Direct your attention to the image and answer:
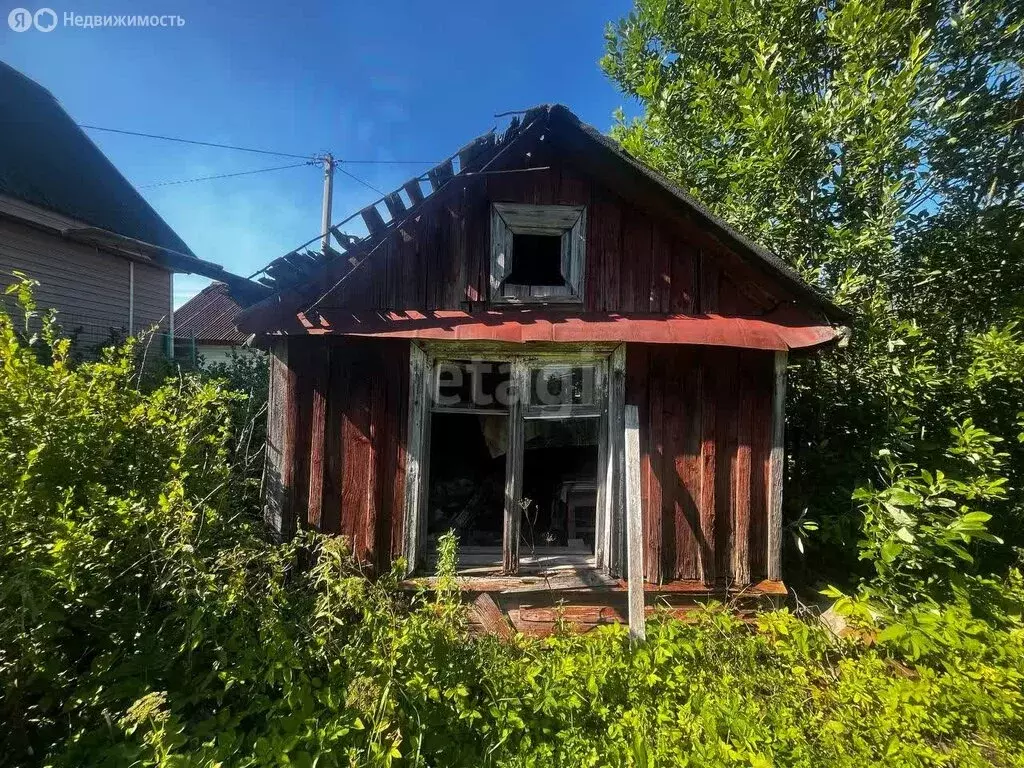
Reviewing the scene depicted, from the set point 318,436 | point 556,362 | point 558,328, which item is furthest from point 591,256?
point 318,436

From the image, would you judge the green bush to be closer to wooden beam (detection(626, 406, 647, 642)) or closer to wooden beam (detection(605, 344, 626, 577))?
wooden beam (detection(626, 406, 647, 642))

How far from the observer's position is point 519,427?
13.2 ft

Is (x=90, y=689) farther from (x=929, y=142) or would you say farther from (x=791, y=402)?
(x=929, y=142)

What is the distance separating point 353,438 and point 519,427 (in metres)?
1.58

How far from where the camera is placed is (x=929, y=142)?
16.6 feet

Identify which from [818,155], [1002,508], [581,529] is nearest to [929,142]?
[818,155]

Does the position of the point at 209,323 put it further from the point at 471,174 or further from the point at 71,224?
the point at 471,174

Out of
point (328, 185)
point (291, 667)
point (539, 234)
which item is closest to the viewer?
point (291, 667)

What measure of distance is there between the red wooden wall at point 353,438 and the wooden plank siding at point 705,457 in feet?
7.60

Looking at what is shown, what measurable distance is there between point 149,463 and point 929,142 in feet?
29.1

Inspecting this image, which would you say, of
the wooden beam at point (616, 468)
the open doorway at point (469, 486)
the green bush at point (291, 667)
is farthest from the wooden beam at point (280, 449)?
the wooden beam at point (616, 468)

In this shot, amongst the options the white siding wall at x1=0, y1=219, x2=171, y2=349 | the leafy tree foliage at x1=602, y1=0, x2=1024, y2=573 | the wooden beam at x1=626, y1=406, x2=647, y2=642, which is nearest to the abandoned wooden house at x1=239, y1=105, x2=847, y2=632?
the wooden beam at x1=626, y1=406, x2=647, y2=642

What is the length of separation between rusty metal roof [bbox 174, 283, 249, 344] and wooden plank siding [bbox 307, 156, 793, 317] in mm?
19569

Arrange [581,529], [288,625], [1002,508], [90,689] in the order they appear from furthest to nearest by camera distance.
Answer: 1. [581,529]
2. [1002,508]
3. [288,625]
4. [90,689]
